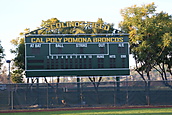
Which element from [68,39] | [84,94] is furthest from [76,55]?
[84,94]

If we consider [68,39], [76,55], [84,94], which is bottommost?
[84,94]

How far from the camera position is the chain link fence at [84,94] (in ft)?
82.2

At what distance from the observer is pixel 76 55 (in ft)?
95.0

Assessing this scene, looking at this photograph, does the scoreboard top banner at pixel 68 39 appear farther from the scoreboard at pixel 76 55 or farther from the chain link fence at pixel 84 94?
the chain link fence at pixel 84 94

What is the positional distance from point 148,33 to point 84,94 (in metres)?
14.8

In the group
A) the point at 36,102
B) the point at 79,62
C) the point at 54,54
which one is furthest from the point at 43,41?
the point at 36,102

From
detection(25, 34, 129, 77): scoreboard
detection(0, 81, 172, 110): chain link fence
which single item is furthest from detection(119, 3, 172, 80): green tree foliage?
detection(0, 81, 172, 110): chain link fence

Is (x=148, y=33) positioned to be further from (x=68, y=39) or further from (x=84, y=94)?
(x=84, y=94)

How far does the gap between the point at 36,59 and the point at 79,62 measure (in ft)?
10.9

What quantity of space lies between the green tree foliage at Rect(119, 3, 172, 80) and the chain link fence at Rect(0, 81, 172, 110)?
1169 cm

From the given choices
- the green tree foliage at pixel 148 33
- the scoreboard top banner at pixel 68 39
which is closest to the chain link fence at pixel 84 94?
the scoreboard top banner at pixel 68 39

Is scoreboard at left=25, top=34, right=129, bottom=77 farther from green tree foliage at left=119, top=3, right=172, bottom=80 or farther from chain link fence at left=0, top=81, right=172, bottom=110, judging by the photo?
green tree foliage at left=119, top=3, right=172, bottom=80

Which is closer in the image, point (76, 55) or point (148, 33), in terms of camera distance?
point (76, 55)

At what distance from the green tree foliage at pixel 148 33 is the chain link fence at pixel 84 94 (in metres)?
11.7
